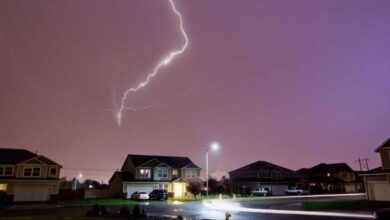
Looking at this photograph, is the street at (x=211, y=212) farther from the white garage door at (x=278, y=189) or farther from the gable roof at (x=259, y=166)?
the gable roof at (x=259, y=166)

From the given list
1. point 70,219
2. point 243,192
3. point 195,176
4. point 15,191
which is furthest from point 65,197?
point 70,219

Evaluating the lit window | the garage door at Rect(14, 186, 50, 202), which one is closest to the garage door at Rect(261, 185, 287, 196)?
the garage door at Rect(14, 186, 50, 202)

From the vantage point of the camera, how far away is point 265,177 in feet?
246

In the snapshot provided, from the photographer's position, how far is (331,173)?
8688 centimetres

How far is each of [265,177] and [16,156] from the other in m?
48.4

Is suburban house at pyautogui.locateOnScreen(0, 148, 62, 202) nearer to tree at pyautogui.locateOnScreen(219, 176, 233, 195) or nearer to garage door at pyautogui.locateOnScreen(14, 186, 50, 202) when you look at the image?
garage door at pyautogui.locateOnScreen(14, 186, 50, 202)

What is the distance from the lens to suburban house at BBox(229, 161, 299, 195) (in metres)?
71.9

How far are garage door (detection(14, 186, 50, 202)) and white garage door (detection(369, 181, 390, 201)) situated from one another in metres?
42.2

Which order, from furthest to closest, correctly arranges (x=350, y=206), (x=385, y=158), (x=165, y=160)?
(x=165, y=160) < (x=385, y=158) < (x=350, y=206)

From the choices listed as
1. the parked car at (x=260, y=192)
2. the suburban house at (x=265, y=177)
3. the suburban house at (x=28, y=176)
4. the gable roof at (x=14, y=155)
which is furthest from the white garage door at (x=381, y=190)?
the gable roof at (x=14, y=155)

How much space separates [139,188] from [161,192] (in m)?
9.94

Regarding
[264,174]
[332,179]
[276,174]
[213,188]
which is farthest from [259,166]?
[332,179]

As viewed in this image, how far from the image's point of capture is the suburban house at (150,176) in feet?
189

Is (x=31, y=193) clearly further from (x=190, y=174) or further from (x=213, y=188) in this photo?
(x=213, y=188)
